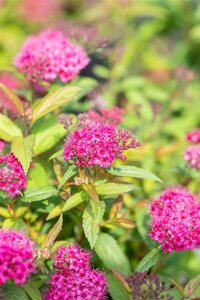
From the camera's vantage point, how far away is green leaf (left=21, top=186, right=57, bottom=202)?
1.83m

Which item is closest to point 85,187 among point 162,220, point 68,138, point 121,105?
point 68,138

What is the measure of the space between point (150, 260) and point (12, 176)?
0.53m

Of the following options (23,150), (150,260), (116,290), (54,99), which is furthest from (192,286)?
(54,99)

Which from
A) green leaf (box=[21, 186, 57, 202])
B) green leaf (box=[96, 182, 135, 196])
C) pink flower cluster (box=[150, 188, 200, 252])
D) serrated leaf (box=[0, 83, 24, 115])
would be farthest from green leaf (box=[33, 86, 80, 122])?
pink flower cluster (box=[150, 188, 200, 252])

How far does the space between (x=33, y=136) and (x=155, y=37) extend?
2.86 metres

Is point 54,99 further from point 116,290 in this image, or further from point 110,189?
point 116,290

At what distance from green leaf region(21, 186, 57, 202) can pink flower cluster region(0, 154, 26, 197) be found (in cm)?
12

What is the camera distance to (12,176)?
5.56 feet

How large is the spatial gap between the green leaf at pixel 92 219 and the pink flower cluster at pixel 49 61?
0.63 meters

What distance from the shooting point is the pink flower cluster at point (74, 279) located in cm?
154

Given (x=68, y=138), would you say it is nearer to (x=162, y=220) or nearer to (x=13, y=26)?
(x=162, y=220)

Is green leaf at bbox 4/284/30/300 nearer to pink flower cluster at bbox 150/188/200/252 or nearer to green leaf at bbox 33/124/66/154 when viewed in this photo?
pink flower cluster at bbox 150/188/200/252

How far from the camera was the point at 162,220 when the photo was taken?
1717 millimetres

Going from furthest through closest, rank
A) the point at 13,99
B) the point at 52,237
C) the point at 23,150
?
the point at 13,99, the point at 23,150, the point at 52,237
